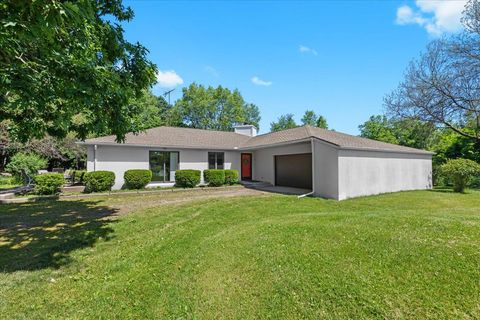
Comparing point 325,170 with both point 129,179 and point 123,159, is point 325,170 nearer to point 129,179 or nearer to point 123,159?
point 129,179

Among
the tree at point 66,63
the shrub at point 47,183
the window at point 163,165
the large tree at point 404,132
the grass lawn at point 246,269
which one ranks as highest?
the large tree at point 404,132

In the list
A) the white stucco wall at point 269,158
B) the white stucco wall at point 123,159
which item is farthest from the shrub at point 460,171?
the white stucco wall at point 123,159

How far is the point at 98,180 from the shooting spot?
11.8 meters

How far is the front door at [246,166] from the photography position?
17828 mm

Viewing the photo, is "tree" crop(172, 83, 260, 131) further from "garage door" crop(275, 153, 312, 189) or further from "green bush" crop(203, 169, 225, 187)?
"garage door" crop(275, 153, 312, 189)

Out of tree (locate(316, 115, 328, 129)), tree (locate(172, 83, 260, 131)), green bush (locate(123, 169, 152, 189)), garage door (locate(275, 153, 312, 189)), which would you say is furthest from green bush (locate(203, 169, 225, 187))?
tree (locate(316, 115, 328, 129))

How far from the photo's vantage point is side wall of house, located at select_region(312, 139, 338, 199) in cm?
1040

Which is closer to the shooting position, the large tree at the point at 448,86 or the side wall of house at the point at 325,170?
the side wall of house at the point at 325,170

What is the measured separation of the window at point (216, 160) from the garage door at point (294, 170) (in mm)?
3892

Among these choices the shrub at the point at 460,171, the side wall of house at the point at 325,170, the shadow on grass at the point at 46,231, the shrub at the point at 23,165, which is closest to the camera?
the shadow on grass at the point at 46,231

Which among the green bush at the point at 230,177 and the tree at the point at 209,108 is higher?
the tree at the point at 209,108

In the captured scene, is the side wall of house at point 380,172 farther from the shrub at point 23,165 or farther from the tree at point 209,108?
the tree at point 209,108

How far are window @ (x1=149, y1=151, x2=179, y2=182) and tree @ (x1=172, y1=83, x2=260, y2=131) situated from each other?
2501 cm

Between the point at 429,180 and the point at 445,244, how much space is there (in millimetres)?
12831
